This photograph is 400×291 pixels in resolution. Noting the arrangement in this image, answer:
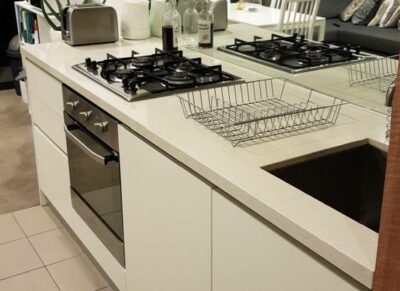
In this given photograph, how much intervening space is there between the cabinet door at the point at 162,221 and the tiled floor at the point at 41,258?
48 centimetres

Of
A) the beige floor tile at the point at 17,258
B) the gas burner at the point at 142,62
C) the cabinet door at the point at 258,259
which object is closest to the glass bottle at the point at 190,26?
the gas burner at the point at 142,62

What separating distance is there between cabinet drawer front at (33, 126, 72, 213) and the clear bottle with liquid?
2.18ft

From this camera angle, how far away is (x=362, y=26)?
1649mm

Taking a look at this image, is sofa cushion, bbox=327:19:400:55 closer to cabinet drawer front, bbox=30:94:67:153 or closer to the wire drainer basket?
the wire drainer basket

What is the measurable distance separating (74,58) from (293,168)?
1.31m

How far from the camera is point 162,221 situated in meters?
1.60

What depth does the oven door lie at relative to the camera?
1.91 meters

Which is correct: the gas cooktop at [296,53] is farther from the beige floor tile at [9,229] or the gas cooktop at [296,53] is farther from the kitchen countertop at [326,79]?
the beige floor tile at [9,229]

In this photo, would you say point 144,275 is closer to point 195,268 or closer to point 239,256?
point 195,268

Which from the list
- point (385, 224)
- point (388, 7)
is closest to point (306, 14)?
point (388, 7)

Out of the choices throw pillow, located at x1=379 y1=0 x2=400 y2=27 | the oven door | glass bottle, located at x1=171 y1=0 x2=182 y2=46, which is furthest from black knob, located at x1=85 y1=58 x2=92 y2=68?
throw pillow, located at x1=379 y1=0 x2=400 y2=27

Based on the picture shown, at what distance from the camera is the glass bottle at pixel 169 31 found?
2.39m

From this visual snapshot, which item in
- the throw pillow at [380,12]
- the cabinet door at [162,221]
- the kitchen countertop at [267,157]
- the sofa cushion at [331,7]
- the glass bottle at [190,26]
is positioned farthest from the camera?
the glass bottle at [190,26]

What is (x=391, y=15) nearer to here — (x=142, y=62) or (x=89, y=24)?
(x=142, y=62)
